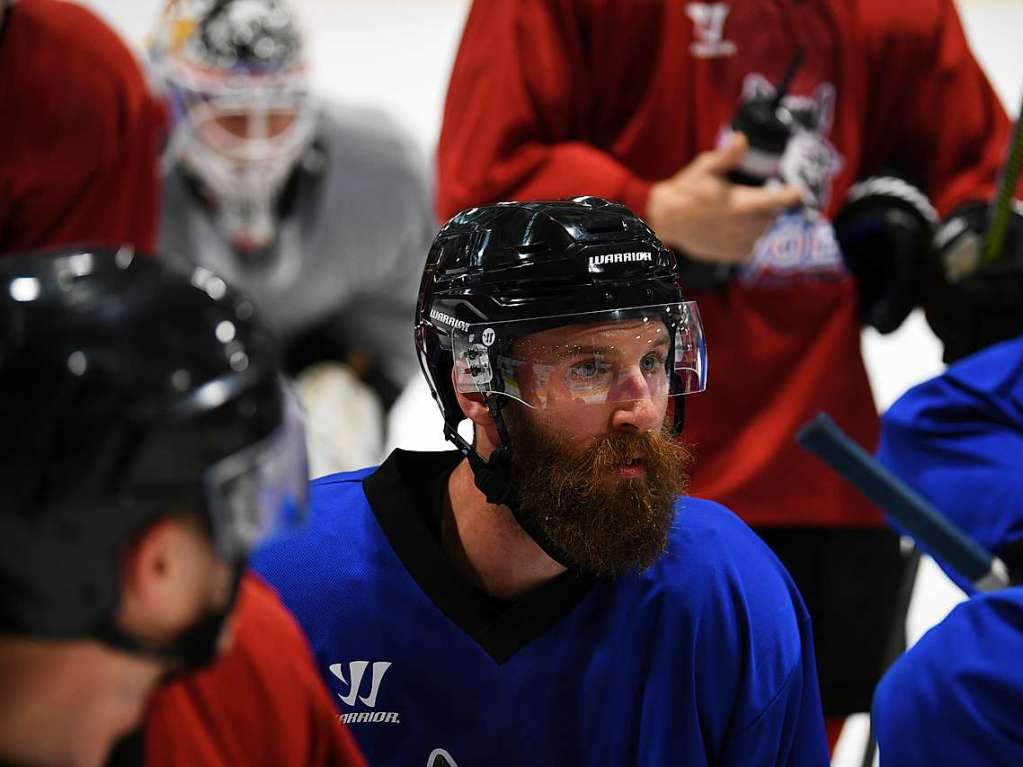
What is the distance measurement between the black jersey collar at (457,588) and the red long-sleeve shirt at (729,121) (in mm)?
493

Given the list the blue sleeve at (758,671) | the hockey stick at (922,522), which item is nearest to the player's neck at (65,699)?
the blue sleeve at (758,671)

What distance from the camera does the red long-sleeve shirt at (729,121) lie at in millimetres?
1748

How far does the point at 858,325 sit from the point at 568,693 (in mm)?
780

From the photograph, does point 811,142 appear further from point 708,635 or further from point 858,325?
point 708,635

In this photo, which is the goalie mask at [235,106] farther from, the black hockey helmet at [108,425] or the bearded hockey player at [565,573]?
the black hockey helmet at [108,425]

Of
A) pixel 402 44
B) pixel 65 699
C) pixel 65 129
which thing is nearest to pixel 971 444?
pixel 65 699

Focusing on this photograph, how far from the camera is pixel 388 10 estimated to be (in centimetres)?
569

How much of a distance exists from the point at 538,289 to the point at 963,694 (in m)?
0.44

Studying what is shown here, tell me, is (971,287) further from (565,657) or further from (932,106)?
(565,657)

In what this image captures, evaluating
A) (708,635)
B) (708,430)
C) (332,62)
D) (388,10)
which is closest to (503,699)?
(708,635)

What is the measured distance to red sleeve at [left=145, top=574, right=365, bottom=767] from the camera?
0.92m

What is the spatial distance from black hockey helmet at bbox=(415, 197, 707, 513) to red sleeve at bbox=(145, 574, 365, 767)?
0.32 metres

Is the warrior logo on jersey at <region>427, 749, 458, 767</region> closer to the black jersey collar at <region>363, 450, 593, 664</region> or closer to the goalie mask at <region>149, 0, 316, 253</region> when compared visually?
the black jersey collar at <region>363, 450, 593, 664</region>

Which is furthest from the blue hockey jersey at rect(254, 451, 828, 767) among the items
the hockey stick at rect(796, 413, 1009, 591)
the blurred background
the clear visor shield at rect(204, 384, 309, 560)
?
the blurred background
